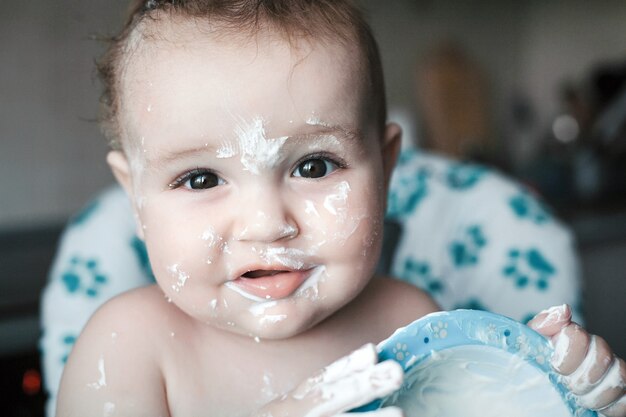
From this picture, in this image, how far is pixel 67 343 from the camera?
1.01 meters

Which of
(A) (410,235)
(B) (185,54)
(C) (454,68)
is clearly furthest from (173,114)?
(C) (454,68)

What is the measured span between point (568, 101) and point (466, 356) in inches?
82.4

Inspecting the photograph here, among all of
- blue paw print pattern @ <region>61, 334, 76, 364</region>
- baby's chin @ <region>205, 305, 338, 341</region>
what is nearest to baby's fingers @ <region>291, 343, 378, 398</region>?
baby's chin @ <region>205, 305, 338, 341</region>

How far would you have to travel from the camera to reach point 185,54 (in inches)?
26.4

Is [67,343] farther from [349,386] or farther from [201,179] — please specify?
[349,386]

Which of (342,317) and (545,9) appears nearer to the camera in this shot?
(342,317)

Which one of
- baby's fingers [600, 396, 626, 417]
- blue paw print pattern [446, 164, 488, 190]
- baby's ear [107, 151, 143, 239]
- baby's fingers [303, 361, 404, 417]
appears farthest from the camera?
blue paw print pattern [446, 164, 488, 190]

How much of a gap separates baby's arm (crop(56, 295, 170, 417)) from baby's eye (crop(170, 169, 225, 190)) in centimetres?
18

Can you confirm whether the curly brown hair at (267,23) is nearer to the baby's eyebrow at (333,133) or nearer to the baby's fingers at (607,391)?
the baby's eyebrow at (333,133)

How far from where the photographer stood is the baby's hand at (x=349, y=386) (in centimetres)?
52

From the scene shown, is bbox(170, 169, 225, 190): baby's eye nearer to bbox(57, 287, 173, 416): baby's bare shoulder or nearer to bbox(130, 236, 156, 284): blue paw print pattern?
bbox(57, 287, 173, 416): baby's bare shoulder

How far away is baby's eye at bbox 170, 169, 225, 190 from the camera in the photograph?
2.21 feet

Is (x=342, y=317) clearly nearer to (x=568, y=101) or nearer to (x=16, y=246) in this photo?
(x=16, y=246)

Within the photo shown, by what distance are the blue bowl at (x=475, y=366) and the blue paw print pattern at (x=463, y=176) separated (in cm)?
65
